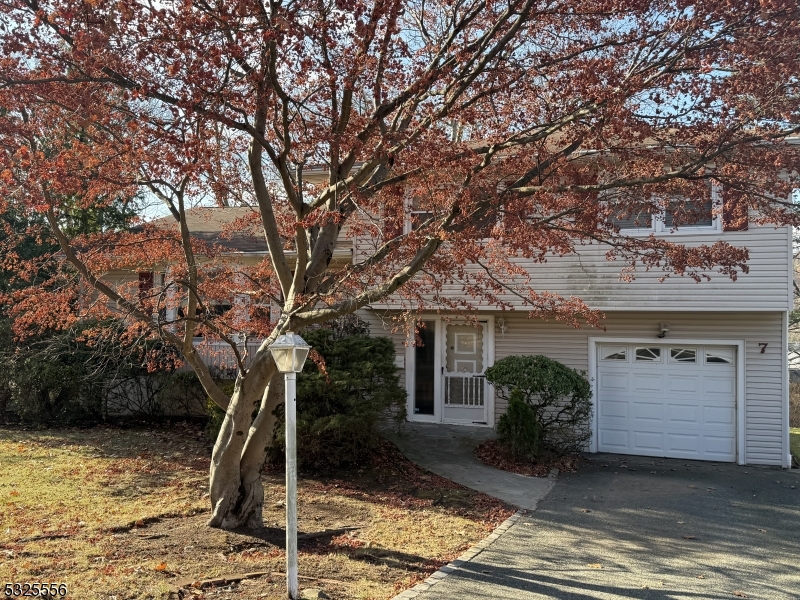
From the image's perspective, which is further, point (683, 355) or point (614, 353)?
point (614, 353)

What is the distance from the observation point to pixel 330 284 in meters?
7.34

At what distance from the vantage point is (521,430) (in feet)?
37.3

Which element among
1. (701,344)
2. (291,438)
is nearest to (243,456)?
(291,438)

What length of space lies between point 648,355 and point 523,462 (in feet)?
12.2

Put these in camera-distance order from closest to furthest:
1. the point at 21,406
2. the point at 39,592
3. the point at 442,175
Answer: the point at 39,592
the point at 442,175
the point at 21,406

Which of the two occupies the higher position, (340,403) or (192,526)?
→ (340,403)

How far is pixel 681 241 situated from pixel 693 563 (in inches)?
288

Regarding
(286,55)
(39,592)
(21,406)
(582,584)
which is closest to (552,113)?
(286,55)

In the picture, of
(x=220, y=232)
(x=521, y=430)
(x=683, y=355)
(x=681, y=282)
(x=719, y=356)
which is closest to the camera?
(x=521, y=430)

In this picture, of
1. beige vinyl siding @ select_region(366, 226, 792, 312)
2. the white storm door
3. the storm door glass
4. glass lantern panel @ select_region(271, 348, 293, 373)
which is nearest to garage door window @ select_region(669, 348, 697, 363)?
beige vinyl siding @ select_region(366, 226, 792, 312)

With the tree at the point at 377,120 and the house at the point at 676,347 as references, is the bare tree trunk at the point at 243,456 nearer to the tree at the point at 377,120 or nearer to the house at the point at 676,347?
the tree at the point at 377,120

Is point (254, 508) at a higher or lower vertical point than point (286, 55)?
lower

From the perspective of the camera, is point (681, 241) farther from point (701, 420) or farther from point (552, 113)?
point (552, 113)

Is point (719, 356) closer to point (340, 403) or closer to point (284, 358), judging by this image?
point (340, 403)
